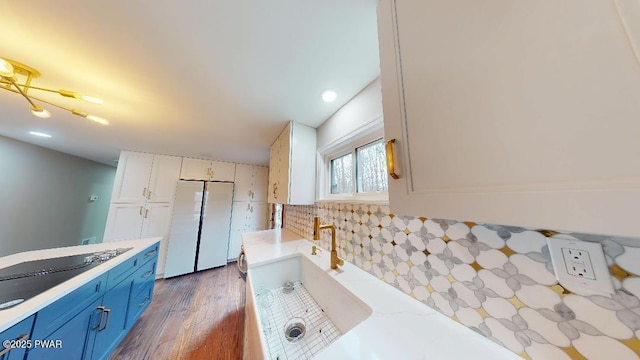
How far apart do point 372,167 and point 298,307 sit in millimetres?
972

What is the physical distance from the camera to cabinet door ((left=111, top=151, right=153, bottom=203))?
8.52 feet

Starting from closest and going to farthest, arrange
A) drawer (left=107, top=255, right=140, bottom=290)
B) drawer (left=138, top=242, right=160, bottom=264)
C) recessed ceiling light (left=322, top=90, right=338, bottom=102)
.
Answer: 1. recessed ceiling light (left=322, top=90, right=338, bottom=102)
2. drawer (left=107, top=255, right=140, bottom=290)
3. drawer (left=138, top=242, right=160, bottom=264)

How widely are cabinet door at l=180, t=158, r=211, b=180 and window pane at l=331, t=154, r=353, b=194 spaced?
2.58m

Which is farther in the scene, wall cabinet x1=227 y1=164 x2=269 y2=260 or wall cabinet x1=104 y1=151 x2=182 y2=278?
wall cabinet x1=227 y1=164 x2=269 y2=260

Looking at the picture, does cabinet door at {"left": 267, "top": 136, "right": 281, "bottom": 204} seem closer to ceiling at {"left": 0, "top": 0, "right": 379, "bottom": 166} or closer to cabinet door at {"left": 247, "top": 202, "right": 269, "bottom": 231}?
ceiling at {"left": 0, "top": 0, "right": 379, "bottom": 166}

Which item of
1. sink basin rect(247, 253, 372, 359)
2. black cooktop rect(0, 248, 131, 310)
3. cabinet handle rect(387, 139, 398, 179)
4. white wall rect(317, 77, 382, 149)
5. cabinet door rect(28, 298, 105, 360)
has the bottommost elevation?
cabinet door rect(28, 298, 105, 360)

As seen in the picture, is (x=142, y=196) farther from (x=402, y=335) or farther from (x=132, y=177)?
(x=402, y=335)

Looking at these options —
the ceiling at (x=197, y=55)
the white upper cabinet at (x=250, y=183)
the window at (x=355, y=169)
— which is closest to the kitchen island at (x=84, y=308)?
the ceiling at (x=197, y=55)

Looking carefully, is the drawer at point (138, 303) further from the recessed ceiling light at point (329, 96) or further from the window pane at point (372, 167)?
the recessed ceiling light at point (329, 96)

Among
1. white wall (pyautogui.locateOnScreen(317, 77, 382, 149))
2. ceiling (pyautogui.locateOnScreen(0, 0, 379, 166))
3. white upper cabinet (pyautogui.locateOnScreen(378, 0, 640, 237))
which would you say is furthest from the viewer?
white wall (pyautogui.locateOnScreen(317, 77, 382, 149))

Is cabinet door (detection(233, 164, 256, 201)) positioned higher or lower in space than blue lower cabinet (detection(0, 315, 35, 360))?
higher

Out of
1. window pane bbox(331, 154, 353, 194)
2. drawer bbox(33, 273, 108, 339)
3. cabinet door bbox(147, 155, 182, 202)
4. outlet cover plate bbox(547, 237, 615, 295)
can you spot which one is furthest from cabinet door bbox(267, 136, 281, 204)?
cabinet door bbox(147, 155, 182, 202)

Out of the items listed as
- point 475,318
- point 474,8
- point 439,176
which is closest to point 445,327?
point 475,318

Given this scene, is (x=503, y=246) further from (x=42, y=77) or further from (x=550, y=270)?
(x=42, y=77)
